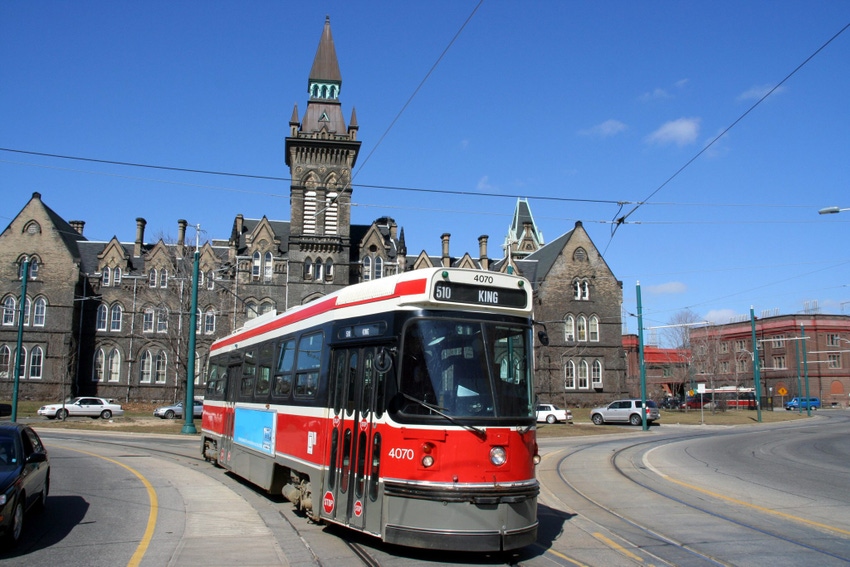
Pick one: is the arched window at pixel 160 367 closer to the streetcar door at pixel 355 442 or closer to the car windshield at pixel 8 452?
the car windshield at pixel 8 452

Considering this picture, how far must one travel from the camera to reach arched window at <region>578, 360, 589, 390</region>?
57.1m

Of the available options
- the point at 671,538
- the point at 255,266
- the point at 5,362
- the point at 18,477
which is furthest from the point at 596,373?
the point at 18,477

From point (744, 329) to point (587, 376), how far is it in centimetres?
3457

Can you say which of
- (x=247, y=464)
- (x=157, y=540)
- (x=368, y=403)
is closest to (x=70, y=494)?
A: (x=247, y=464)

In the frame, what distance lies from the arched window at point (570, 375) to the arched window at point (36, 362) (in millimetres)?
40375

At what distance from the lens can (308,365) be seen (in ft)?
32.9

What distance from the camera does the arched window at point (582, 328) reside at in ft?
189

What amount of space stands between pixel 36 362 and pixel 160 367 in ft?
28.6

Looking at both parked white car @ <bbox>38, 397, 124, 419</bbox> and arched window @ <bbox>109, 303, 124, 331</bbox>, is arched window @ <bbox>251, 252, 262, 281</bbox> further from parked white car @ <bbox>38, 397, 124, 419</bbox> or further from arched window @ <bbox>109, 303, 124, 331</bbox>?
parked white car @ <bbox>38, 397, 124, 419</bbox>

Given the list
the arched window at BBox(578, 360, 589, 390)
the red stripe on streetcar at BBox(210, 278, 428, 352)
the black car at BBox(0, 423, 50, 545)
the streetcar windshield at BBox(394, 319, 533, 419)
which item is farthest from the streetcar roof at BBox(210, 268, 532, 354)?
the arched window at BBox(578, 360, 589, 390)

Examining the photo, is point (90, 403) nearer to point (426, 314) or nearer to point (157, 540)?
point (157, 540)

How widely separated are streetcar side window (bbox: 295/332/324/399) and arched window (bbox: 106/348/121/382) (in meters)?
48.9

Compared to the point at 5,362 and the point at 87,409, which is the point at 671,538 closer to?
the point at 87,409

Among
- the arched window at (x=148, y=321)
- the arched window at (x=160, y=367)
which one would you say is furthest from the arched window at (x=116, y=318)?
the arched window at (x=160, y=367)
